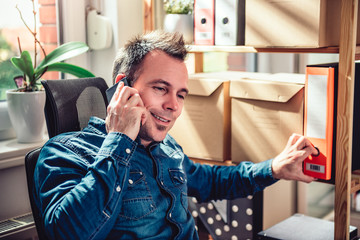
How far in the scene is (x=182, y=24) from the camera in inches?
76.0

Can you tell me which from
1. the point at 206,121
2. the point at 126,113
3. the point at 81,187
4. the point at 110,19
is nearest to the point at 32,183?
the point at 81,187

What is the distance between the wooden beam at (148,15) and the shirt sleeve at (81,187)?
0.96 meters

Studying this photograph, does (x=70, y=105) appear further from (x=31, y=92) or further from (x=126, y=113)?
(x=31, y=92)

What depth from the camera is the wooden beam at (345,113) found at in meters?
1.40

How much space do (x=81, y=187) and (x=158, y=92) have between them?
382mm

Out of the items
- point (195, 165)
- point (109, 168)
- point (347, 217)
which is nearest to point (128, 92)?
point (109, 168)

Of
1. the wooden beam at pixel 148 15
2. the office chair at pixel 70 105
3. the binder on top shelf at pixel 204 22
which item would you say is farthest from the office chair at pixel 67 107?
the wooden beam at pixel 148 15

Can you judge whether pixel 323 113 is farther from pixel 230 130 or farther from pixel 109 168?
pixel 109 168

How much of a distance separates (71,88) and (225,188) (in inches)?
24.8

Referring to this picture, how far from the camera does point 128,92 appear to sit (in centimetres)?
121

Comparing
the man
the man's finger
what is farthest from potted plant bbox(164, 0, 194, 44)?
the man's finger

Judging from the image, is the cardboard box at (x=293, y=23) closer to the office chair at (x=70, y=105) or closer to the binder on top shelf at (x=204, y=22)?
the binder on top shelf at (x=204, y=22)

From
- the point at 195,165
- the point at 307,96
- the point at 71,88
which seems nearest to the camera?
the point at 71,88

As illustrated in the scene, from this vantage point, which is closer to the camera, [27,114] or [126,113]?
[126,113]
